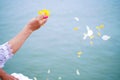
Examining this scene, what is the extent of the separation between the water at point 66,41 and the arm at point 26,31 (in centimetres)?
256

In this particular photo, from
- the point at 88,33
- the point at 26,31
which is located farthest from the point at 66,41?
the point at 26,31

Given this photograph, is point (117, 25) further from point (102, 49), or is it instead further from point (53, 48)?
point (53, 48)

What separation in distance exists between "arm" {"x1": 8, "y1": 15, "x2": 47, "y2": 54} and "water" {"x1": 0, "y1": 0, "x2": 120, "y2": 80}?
2.56 meters

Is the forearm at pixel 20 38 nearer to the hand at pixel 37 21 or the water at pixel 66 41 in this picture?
the hand at pixel 37 21

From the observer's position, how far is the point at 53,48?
361 centimetres

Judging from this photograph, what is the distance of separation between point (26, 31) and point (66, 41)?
2673 mm

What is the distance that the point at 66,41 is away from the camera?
3.56 metres

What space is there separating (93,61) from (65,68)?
1.34 feet

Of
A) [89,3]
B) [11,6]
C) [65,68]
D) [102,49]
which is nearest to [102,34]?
[102,49]

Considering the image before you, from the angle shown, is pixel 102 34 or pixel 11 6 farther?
pixel 11 6

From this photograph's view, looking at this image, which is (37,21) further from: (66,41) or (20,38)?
(66,41)

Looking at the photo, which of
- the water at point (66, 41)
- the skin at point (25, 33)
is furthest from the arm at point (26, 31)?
the water at point (66, 41)

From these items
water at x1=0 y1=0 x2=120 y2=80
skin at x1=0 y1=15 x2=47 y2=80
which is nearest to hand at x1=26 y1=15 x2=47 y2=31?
skin at x1=0 y1=15 x2=47 y2=80

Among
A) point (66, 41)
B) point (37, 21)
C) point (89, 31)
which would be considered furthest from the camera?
point (66, 41)
